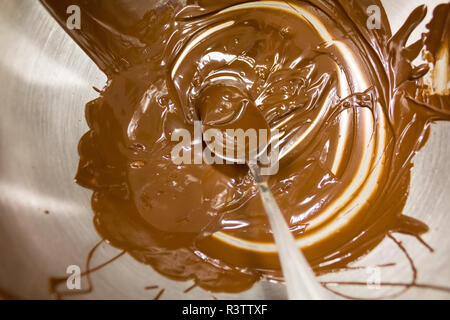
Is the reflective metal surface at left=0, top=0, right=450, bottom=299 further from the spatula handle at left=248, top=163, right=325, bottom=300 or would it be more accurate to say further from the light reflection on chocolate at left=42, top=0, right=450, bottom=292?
the spatula handle at left=248, top=163, right=325, bottom=300

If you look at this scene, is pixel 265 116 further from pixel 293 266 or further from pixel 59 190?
pixel 59 190

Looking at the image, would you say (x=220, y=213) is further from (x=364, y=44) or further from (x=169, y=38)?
(x=364, y=44)

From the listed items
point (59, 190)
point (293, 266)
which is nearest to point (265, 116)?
point (293, 266)

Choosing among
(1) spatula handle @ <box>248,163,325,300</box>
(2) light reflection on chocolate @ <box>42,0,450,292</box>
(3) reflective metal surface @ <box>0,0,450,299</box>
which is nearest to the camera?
(1) spatula handle @ <box>248,163,325,300</box>

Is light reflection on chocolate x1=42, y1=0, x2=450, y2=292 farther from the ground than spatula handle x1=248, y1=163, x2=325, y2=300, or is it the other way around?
light reflection on chocolate x1=42, y1=0, x2=450, y2=292

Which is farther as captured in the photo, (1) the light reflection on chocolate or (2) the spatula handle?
(1) the light reflection on chocolate

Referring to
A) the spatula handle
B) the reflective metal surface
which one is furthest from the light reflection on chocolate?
the spatula handle

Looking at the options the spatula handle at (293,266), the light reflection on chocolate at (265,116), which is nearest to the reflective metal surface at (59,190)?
the light reflection on chocolate at (265,116)
